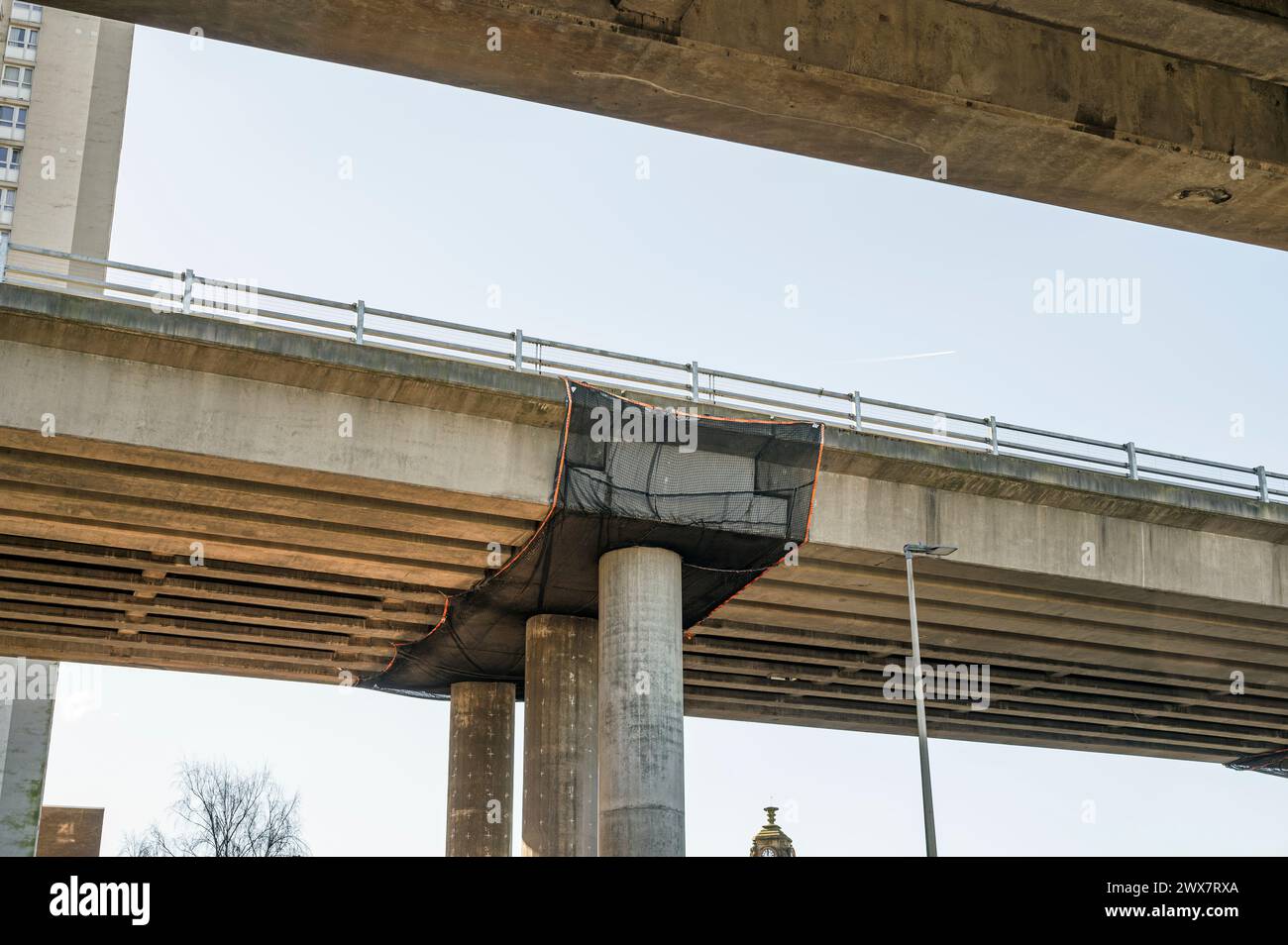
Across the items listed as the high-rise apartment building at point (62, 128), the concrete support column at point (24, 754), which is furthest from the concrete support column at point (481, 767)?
the high-rise apartment building at point (62, 128)

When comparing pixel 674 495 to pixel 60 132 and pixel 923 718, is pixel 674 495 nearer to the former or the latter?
pixel 923 718

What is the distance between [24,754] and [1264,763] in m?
45.3

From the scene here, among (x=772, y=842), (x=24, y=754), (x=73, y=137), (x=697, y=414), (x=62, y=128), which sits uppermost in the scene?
(x=62, y=128)

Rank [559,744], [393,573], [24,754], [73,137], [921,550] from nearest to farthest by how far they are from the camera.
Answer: [921,550], [393,573], [559,744], [24,754], [73,137]

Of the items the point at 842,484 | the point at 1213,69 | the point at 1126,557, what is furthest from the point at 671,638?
the point at 1213,69

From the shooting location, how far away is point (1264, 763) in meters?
44.1

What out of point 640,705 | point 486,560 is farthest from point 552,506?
point 640,705

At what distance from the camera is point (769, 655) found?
32.5 m

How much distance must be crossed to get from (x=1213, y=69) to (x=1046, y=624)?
2117 centimetres

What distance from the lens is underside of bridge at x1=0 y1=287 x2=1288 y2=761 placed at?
2186 cm

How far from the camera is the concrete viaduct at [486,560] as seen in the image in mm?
22125

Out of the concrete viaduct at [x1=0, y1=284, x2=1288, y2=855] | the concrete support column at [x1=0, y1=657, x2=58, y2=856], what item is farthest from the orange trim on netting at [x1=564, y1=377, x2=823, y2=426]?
the concrete support column at [x1=0, y1=657, x2=58, y2=856]

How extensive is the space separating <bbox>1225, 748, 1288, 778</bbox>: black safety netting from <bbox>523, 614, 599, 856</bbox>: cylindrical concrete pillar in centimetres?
2482
